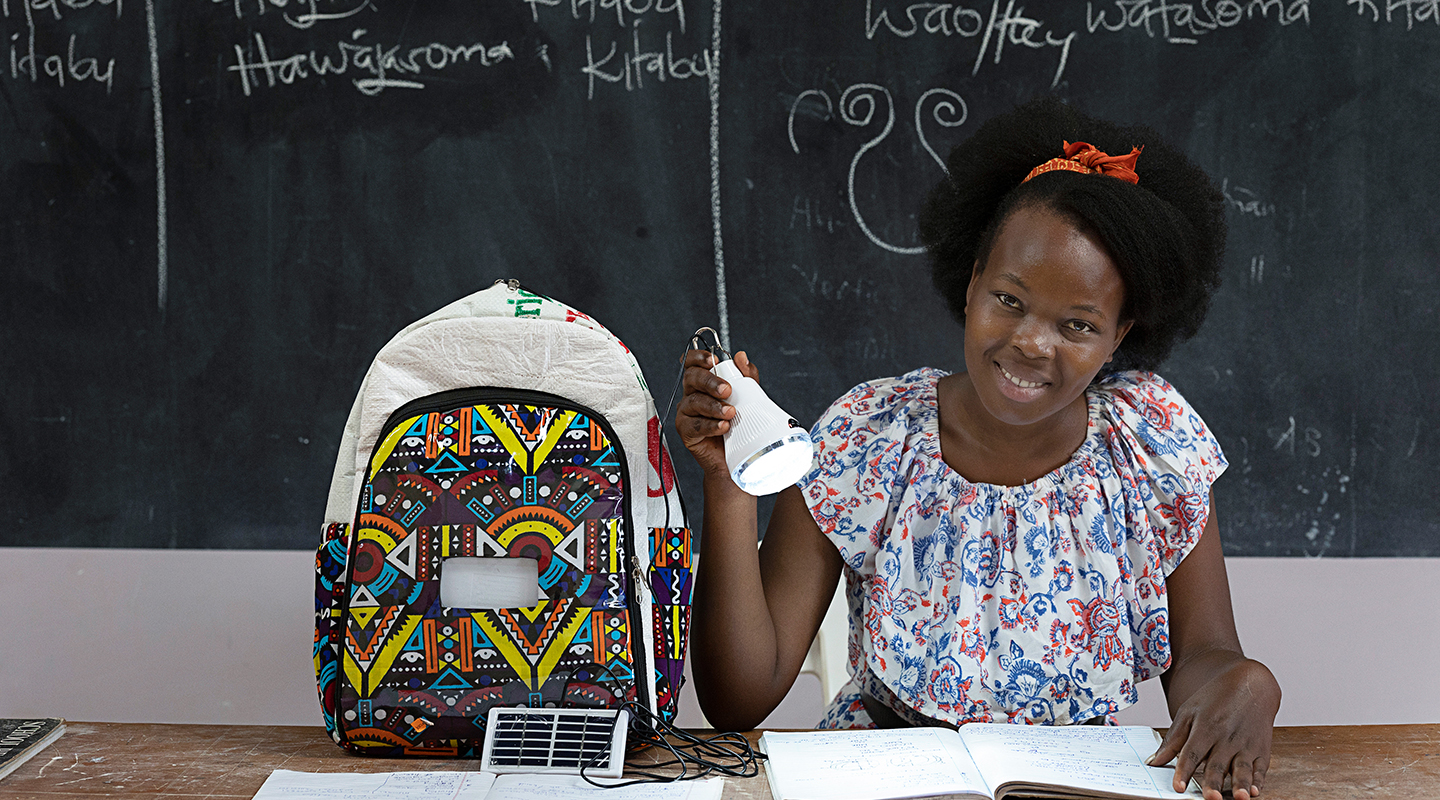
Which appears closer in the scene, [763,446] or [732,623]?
[763,446]

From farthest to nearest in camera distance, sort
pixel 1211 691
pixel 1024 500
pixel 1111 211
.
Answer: pixel 1024 500 < pixel 1111 211 < pixel 1211 691

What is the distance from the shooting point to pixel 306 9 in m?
2.04

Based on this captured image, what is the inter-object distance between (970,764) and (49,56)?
6.89ft

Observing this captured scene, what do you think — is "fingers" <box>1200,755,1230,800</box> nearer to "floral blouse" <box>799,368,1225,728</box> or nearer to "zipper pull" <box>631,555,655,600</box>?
"floral blouse" <box>799,368,1225,728</box>

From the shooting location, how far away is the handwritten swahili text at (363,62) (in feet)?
6.70

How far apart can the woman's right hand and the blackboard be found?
3.49 feet

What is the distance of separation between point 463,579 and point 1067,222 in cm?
73

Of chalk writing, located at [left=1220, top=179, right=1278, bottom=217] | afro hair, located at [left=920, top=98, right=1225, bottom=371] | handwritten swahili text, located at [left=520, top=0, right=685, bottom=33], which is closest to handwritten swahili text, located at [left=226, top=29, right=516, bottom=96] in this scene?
handwritten swahili text, located at [left=520, top=0, right=685, bottom=33]

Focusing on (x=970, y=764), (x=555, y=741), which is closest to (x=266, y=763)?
(x=555, y=741)

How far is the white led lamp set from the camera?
90 centimetres

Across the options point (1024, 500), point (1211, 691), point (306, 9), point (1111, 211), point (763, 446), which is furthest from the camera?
point (306, 9)

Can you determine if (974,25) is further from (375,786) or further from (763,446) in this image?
(375,786)

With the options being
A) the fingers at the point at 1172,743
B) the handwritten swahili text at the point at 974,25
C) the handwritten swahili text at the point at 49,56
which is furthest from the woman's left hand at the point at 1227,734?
the handwritten swahili text at the point at 49,56

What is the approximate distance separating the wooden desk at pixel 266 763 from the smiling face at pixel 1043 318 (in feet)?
1.37
